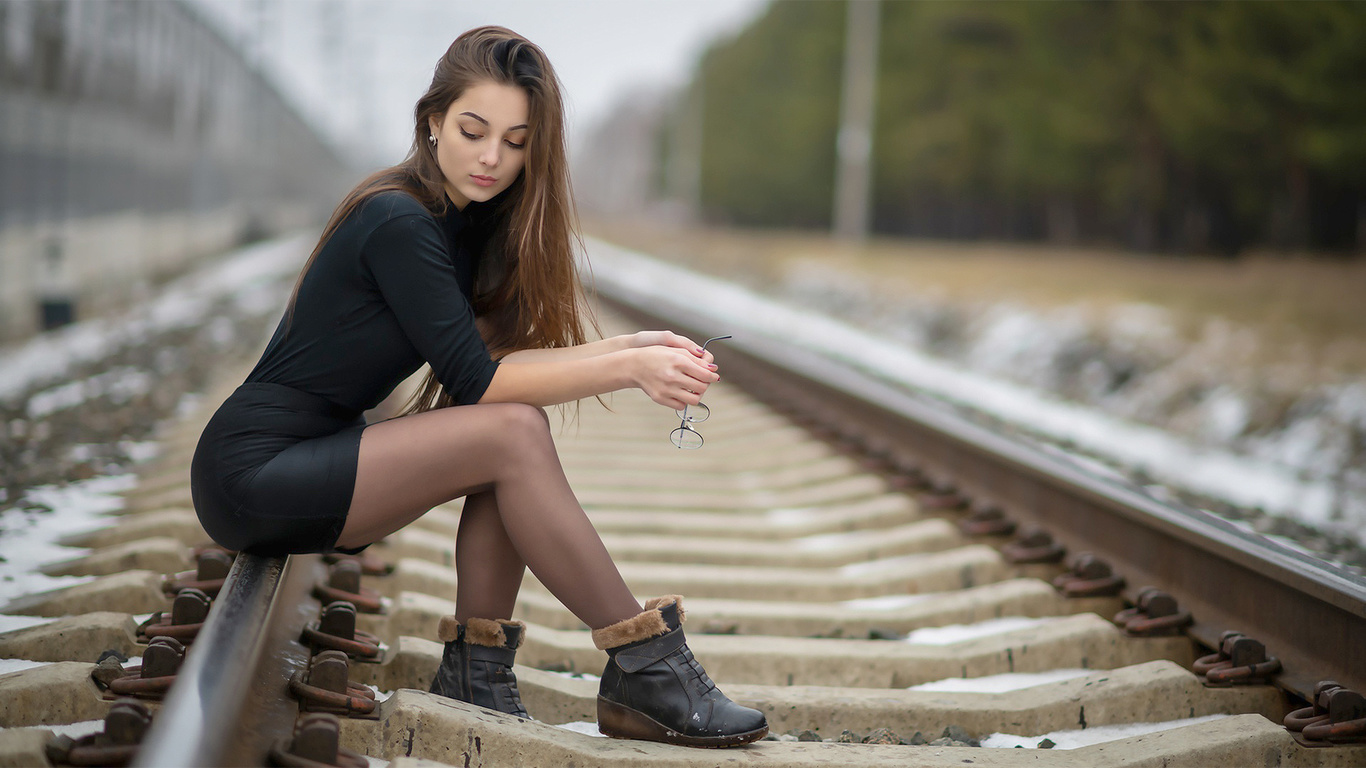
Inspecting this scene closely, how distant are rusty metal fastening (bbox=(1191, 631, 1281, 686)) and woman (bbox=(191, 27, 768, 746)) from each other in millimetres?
1058

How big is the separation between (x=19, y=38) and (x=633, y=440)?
25.0 feet

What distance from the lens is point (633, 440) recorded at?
5.04m

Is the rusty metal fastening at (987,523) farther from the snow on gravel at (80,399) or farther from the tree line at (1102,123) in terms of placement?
the tree line at (1102,123)

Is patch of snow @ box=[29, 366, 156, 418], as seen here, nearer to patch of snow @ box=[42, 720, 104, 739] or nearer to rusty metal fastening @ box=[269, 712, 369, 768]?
patch of snow @ box=[42, 720, 104, 739]

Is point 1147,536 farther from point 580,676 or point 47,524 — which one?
point 47,524

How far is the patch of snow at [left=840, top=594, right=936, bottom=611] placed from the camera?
3023 millimetres

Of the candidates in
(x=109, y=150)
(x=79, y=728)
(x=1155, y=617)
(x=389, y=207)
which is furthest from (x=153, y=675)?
(x=109, y=150)

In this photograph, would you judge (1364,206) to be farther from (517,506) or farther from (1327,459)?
(517,506)

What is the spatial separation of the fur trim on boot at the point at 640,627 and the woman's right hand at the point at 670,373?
365 mm

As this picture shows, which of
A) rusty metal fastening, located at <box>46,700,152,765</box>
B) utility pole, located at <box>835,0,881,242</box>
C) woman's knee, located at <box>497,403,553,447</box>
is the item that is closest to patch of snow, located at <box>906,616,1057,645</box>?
woman's knee, located at <box>497,403,553,447</box>

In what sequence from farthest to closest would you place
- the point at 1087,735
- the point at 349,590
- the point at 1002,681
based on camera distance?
1. the point at 349,590
2. the point at 1002,681
3. the point at 1087,735

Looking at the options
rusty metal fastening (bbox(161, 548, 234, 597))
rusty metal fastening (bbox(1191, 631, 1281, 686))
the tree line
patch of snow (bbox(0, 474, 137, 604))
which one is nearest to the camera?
rusty metal fastening (bbox(1191, 631, 1281, 686))

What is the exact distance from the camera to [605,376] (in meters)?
2.22

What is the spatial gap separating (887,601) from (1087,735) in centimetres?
86
